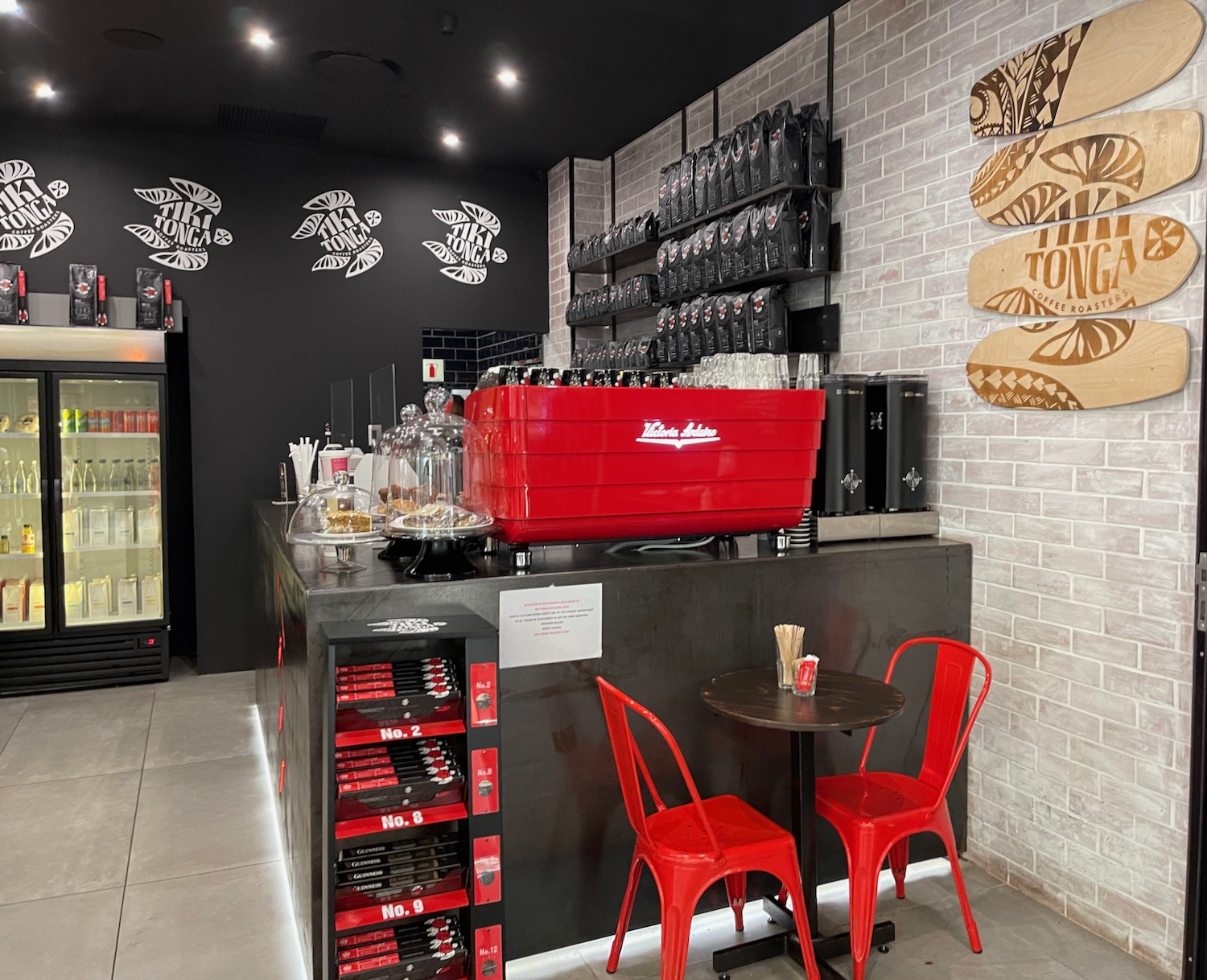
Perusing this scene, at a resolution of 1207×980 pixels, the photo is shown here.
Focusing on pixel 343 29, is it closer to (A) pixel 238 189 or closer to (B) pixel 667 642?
(A) pixel 238 189

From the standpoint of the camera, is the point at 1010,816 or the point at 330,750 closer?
the point at 330,750

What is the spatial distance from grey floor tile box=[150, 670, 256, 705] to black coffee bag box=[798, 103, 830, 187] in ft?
13.1

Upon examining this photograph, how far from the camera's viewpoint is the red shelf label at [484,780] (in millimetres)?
2072

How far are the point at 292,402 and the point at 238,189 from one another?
137 cm

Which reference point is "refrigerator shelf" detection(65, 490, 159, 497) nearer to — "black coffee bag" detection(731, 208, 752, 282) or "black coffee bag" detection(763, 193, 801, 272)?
"black coffee bag" detection(731, 208, 752, 282)

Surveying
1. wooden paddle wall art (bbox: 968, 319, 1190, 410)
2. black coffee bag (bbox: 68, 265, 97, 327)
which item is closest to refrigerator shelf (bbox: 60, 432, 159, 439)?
black coffee bag (bbox: 68, 265, 97, 327)

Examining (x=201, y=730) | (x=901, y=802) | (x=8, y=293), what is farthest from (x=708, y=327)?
(x=8, y=293)

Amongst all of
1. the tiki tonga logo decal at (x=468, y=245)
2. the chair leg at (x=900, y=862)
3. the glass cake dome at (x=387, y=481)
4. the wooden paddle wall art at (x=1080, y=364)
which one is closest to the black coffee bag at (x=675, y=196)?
the wooden paddle wall art at (x=1080, y=364)

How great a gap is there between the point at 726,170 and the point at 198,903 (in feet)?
11.6

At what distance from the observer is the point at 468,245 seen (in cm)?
638

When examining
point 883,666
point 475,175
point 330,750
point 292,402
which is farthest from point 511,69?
point 330,750

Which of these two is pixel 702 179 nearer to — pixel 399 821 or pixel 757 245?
pixel 757 245

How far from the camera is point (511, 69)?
4602mm

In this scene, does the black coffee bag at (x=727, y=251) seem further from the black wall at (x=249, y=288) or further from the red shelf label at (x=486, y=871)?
the red shelf label at (x=486, y=871)
